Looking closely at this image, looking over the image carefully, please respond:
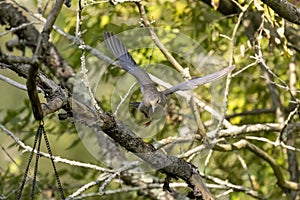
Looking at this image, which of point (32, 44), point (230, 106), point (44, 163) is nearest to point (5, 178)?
point (32, 44)

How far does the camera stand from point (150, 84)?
1.70 metres

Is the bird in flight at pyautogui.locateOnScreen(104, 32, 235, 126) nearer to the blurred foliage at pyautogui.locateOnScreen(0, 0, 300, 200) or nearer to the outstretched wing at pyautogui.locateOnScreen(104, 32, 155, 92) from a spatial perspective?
the outstretched wing at pyautogui.locateOnScreen(104, 32, 155, 92)

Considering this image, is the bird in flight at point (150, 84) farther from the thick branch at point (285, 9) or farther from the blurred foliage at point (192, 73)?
the blurred foliage at point (192, 73)

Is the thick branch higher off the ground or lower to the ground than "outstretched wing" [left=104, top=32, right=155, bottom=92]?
higher

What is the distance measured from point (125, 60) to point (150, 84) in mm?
106

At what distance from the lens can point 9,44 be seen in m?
3.04

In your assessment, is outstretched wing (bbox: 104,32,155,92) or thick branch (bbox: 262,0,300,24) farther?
outstretched wing (bbox: 104,32,155,92)

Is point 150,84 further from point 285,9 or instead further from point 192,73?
point 192,73

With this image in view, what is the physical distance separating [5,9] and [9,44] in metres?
0.24

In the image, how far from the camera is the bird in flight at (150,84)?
1641 millimetres

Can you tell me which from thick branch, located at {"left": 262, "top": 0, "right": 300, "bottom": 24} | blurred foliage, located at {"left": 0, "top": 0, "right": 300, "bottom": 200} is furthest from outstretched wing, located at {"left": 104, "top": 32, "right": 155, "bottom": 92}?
blurred foliage, located at {"left": 0, "top": 0, "right": 300, "bottom": 200}

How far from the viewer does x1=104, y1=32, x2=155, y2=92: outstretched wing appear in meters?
1.72

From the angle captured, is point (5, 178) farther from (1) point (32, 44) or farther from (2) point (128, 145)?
(2) point (128, 145)

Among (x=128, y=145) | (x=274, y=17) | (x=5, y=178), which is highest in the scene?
(x=274, y=17)
